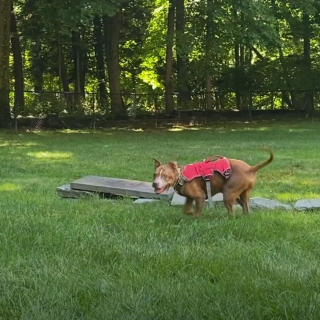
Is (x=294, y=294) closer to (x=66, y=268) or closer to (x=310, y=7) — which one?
(x=66, y=268)

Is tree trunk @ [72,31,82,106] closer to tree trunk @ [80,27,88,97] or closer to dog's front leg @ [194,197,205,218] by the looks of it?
tree trunk @ [80,27,88,97]

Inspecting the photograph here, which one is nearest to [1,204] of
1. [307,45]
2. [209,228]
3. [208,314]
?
[209,228]

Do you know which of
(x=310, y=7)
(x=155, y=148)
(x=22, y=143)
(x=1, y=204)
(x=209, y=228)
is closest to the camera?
(x=209, y=228)

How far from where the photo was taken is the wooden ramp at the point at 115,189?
22.7ft

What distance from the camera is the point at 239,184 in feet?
18.0

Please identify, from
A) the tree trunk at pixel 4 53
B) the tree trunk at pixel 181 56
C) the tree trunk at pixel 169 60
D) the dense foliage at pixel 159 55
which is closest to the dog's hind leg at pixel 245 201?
the dense foliage at pixel 159 55

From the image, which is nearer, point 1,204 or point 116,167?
point 1,204

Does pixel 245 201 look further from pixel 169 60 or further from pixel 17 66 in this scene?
pixel 17 66

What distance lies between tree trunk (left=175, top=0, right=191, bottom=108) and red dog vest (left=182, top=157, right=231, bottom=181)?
19.5 metres

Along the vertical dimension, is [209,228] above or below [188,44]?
below

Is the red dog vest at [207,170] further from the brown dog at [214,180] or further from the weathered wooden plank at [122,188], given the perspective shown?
the weathered wooden plank at [122,188]

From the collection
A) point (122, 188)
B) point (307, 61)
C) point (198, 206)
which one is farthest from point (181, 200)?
point (307, 61)

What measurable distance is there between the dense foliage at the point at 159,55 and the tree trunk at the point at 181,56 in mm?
51

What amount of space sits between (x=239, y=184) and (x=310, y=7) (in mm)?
19883
